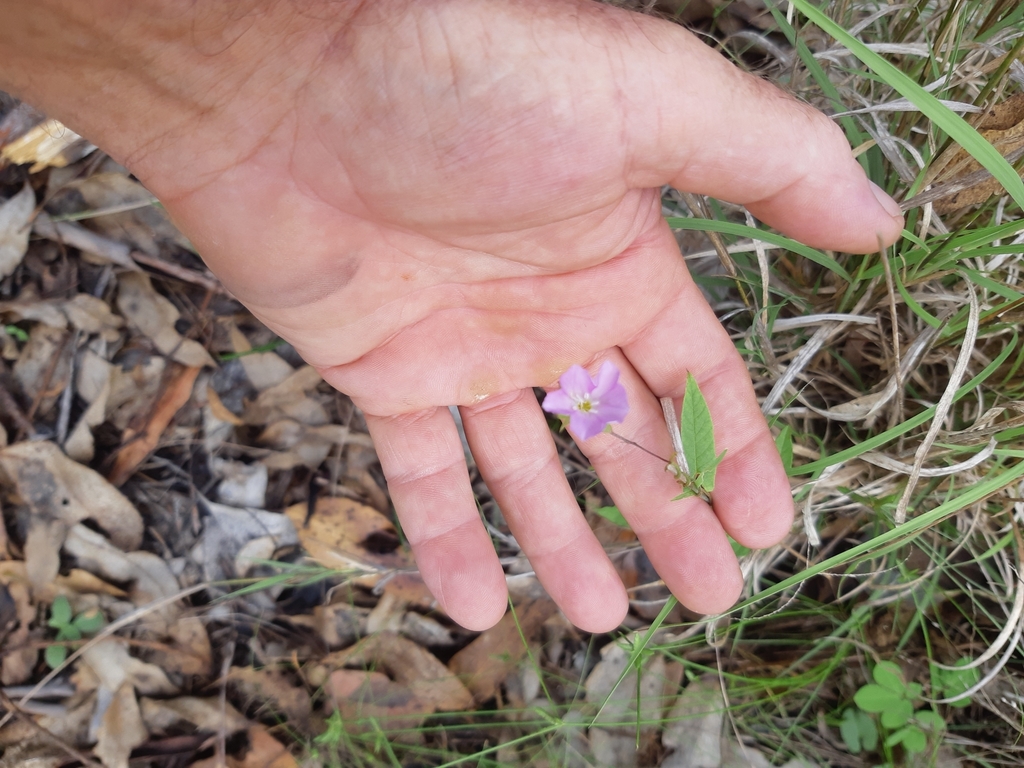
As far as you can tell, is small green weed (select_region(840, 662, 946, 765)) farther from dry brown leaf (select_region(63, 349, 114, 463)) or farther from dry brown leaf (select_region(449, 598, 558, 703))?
dry brown leaf (select_region(63, 349, 114, 463))

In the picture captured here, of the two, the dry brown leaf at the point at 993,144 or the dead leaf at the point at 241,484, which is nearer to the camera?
the dry brown leaf at the point at 993,144

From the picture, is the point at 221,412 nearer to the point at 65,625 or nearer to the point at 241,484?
the point at 241,484

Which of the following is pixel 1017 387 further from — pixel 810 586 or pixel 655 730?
pixel 655 730

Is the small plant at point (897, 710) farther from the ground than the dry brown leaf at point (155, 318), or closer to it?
closer to it

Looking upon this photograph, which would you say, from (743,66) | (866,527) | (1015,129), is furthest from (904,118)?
(866,527)

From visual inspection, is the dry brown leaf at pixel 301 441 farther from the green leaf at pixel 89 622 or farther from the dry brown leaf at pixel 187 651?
the green leaf at pixel 89 622

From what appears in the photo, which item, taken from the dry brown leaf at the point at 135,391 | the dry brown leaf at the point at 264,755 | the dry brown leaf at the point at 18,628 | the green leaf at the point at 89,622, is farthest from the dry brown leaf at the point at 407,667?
the dry brown leaf at the point at 135,391
